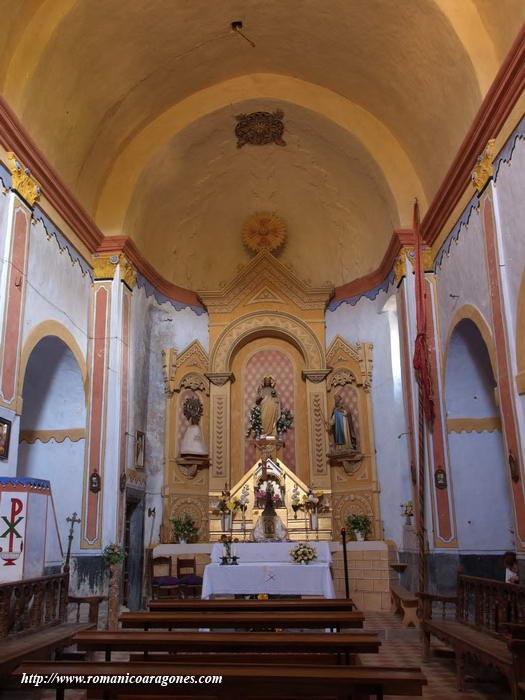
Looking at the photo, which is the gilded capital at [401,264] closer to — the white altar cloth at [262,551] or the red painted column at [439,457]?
the red painted column at [439,457]

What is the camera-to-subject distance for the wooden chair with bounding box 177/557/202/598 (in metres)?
11.9

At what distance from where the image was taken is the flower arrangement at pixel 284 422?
14688 mm

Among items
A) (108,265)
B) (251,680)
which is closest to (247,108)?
(108,265)

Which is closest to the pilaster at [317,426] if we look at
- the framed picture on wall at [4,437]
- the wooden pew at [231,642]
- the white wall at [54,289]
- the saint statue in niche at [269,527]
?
the saint statue in niche at [269,527]

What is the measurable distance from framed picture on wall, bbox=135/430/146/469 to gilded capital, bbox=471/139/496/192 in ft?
26.0

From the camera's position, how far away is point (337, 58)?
1242cm

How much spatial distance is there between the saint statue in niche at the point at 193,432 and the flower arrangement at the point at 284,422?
1.74 m

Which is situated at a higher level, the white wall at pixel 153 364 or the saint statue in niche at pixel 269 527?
the white wall at pixel 153 364

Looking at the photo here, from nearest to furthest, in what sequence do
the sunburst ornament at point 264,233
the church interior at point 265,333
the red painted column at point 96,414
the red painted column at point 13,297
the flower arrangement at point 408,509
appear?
1. the church interior at point 265,333
2. the red painted column at point 13,297
3. the red painted column at point 96,414
4. the flower arrangement at point 408,509
5. the sunburst ornament at point 264,233

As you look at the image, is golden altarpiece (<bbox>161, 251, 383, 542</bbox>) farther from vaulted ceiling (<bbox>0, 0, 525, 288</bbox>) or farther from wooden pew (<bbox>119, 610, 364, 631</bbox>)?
wooden pew (<bbox>119, 610, 364, 631</bbox>)

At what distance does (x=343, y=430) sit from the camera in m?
14.2

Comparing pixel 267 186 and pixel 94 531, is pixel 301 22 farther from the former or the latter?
pixel 94 531

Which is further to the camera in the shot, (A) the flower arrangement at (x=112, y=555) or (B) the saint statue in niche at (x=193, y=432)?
(B) the saint statue in niche at (x=193, y=432)

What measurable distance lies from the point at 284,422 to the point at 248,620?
30.9 ft
